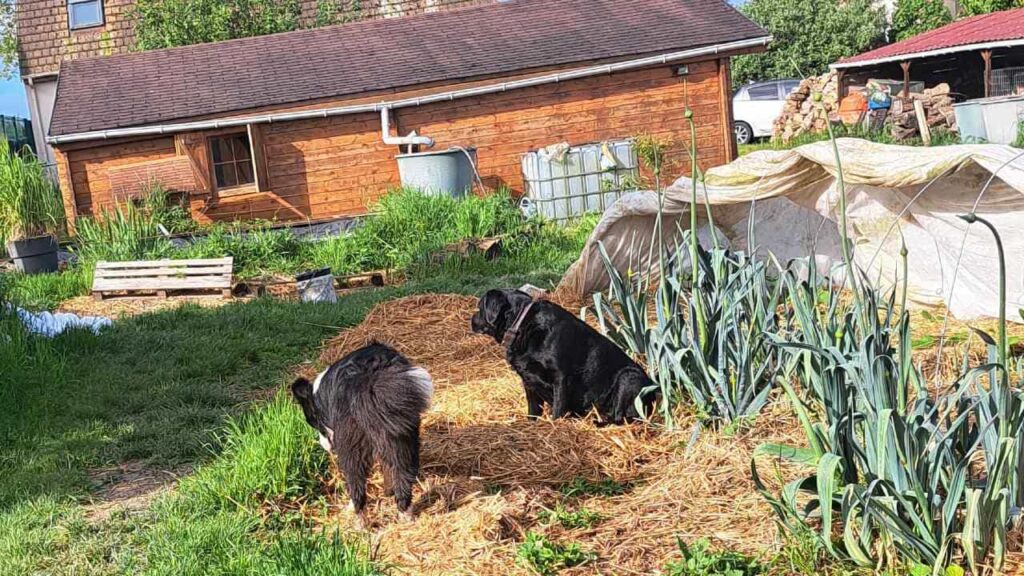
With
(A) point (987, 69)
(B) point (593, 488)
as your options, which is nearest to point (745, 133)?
(A) point (987, 69)

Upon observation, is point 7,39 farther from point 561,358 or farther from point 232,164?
point 561,358

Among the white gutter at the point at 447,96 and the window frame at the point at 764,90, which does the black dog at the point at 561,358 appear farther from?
the window frame at the point at 764,90

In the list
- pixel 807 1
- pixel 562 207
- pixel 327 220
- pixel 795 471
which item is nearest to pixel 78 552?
pixel 795 471

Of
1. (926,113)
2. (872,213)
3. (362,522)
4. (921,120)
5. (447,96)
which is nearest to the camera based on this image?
(362,522)

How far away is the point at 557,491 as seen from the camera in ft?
14.2

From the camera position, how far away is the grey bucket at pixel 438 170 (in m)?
14.8

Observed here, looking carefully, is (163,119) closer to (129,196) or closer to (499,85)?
(129,196)

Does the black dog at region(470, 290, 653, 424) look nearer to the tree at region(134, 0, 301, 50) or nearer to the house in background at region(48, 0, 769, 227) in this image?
the house in background at region(48, 0, 769, 227)

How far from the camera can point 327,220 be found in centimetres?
1653

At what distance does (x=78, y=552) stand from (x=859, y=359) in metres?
3.39

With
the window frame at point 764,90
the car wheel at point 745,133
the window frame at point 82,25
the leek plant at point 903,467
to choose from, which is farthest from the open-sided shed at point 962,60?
the leek plant at point 903,467

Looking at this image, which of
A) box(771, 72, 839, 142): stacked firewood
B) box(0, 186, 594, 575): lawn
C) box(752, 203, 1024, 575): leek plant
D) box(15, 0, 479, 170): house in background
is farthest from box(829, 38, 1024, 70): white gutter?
box(752, 203, 1024, 575): leek plant

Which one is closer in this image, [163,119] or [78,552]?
[78,552]

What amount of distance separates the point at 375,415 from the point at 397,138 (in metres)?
12.6
